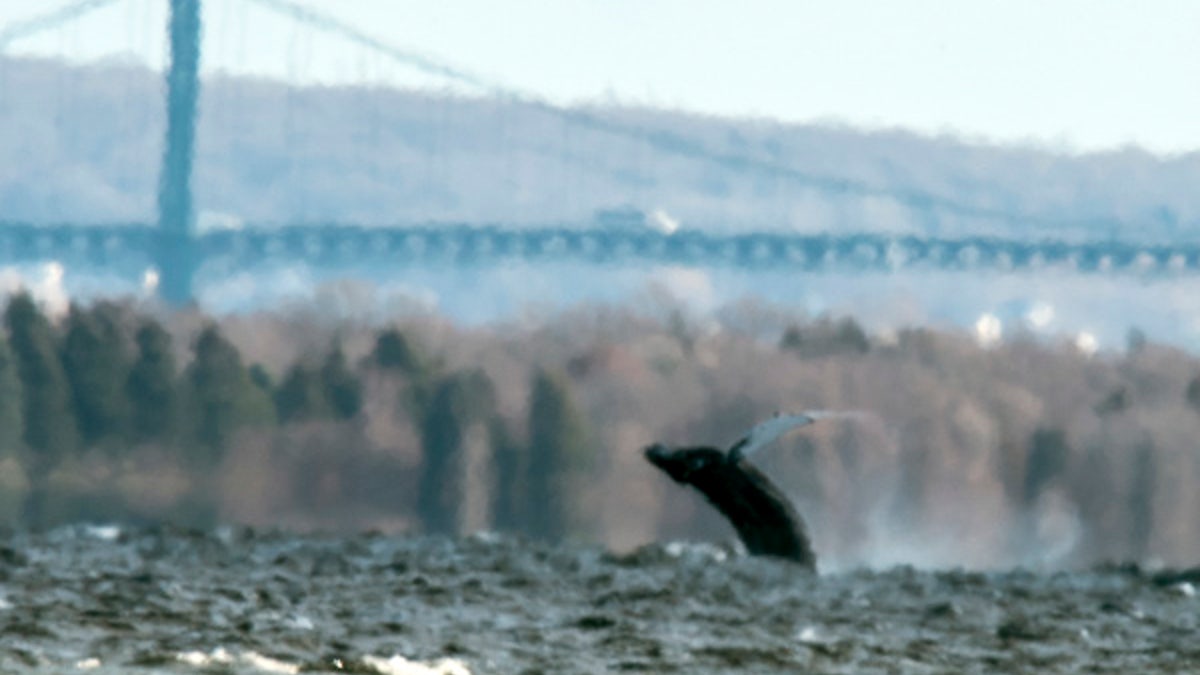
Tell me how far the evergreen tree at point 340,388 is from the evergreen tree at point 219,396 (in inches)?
63.5

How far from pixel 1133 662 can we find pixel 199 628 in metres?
9.35

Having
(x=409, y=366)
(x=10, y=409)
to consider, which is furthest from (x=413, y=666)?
(x=409, y=366)

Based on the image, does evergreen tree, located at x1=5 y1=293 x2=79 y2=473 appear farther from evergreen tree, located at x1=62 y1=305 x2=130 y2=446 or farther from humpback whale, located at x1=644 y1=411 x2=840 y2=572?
humpback whale, located at x1=644 y1=411 x2=840 y2=572

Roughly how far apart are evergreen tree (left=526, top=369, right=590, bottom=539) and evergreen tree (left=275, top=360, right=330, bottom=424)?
5481 millimetres

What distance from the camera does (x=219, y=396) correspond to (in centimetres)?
7925

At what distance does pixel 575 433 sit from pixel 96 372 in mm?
13636

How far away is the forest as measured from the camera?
70.8 meters

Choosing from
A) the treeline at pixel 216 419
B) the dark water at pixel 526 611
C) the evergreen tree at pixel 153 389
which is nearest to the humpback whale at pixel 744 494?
the dark water at pixel 526 611

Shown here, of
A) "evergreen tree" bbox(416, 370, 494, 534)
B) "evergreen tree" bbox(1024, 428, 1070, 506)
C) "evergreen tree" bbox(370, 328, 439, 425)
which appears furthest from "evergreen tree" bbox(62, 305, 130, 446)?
"evergreen tree" bbox(1024, 428, 1070, 506)

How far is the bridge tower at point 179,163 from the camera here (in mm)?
119750

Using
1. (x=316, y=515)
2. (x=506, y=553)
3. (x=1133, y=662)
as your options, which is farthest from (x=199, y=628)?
(x=316, y=515)

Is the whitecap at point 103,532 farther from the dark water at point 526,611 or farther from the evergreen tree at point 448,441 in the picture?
the evergreen tree at point 448,441

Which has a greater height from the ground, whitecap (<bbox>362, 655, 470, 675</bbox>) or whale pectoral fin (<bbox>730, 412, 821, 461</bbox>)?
whale pectoral fin (<bbox>730, 412, 821, 461</bbox>)

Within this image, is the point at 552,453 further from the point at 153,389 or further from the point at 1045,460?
the point at 1045,460
